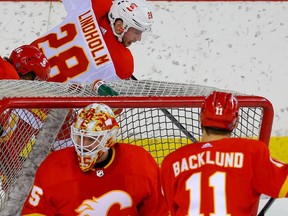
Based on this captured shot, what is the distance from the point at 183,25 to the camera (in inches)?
200

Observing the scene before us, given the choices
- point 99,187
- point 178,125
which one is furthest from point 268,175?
point 178,125

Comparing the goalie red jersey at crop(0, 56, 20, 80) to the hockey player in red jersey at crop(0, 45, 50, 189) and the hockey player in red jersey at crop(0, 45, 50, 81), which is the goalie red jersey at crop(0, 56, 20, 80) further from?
the hockey player in red jersey at crop(0, 45, 50, 189)

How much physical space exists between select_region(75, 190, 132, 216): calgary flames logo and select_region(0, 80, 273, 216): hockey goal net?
11.6 inches

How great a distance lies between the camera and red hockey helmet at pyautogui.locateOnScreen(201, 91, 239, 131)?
2.98 metres

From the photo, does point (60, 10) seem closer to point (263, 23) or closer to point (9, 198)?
point (263, 23)

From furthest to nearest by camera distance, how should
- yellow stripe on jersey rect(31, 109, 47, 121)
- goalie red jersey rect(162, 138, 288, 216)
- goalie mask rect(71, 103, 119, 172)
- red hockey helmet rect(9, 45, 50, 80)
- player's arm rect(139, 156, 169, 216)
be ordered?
red hockey helmet rect(9, 45, 50, 80) < yellow stripe on jersey rect(31, 109, 47, 121) < player's arm rect(139, 156, 169, 216) < goalie mask rect(71, 103, 119, 172) < goalie red jersey rect(162, 138, 288, 216)

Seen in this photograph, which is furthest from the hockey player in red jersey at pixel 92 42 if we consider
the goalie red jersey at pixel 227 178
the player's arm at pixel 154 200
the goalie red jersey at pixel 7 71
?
the goalie red jersey at pixel 227 178

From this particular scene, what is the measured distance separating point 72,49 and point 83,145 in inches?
48.5

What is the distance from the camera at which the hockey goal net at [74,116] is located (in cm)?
330

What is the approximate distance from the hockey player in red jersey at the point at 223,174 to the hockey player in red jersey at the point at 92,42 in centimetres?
125

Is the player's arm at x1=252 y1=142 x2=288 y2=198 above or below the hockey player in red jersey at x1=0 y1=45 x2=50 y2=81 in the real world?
above

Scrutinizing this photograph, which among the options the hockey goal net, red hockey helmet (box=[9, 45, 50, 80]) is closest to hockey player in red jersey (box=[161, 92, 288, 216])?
the hockey goal net

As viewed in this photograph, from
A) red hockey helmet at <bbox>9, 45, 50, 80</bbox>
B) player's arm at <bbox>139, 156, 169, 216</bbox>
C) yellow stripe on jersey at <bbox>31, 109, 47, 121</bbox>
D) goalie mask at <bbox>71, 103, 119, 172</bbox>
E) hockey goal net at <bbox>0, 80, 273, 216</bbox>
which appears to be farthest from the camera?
red hockey helmet at <bbox>9, 45, 50, 80</bbox>

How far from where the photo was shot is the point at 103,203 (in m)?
3.16
